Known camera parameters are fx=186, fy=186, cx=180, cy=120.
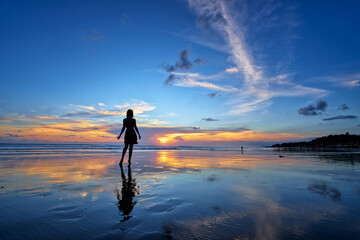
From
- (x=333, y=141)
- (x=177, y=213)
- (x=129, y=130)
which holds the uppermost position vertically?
(x=333, y=141)

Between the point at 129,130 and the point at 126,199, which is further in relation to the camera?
the point at 129,130

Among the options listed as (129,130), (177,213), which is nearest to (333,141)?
(129,130)

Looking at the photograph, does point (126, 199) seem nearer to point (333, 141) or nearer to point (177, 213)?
point (177, 213)

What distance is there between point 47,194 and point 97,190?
919 mm

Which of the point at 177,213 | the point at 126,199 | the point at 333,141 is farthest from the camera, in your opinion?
the point at 333,141

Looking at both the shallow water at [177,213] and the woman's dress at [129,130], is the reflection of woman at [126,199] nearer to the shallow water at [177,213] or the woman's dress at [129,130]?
the shallow water at [177,213]

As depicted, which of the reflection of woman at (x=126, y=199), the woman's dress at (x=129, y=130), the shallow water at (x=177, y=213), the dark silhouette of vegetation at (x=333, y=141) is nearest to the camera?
the shallow water at (x=177, y=213)

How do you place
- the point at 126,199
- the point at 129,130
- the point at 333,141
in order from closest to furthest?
the point at 126,199 → the point at 129,130 → the point at 333,141

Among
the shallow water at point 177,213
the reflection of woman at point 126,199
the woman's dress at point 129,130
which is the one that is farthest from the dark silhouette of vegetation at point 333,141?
the reflection of woman at point 126,199

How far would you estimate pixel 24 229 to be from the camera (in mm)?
2137

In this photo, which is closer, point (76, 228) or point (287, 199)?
point (76, 228)

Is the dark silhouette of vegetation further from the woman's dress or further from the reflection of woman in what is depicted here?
the reflection of woman

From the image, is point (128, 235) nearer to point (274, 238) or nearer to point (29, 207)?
point (274, 238)

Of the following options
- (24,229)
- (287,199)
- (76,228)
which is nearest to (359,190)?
(287,199)
